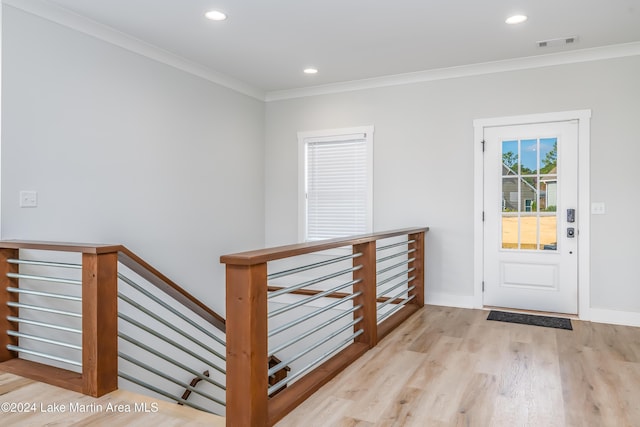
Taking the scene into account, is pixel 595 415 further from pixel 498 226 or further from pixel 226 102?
pixel 226 102

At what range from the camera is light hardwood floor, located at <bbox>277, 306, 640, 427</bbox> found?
7.25 feet

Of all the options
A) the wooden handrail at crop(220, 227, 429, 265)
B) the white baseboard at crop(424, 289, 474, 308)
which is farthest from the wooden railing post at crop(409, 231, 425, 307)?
the wooden handrail at crop(220, 227, 429, 265)

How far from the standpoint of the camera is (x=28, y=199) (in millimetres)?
3090

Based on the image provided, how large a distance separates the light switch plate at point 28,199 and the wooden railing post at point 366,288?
90.6 inches

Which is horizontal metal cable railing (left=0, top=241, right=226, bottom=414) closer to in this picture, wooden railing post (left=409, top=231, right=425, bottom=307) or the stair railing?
the stair railing

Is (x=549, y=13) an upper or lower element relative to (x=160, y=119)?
upper

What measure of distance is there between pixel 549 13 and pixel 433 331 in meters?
2.64

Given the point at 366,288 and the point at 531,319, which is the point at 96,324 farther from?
the point at 531,319

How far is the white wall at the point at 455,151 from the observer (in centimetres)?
400

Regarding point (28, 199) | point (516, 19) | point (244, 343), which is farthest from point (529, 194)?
point (28, 199)

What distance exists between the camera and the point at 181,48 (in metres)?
4.07

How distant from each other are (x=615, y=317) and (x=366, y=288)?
8.28 ft

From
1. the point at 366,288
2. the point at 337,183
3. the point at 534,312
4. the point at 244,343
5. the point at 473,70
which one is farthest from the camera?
the point at 337,183

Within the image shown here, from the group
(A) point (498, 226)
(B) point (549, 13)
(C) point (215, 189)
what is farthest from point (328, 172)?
(B) point (549, 13)
